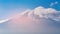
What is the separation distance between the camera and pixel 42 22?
5.43ft

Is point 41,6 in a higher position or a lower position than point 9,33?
higher

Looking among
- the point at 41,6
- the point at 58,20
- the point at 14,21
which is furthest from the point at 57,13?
the point at 14,21

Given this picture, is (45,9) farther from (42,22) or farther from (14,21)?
(14,21)

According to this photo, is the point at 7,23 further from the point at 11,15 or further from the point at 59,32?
the point at 59,32

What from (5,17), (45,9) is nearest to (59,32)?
(45,9)

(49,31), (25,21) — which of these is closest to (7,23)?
(25,21)

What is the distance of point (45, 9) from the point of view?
1655mm

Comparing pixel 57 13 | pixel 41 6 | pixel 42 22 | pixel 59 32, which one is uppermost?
pixel 41 6

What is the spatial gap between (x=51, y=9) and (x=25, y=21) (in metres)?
0.39

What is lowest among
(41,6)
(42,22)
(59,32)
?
(59,32)

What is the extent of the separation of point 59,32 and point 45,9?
0.37m

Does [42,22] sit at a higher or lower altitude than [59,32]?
higher

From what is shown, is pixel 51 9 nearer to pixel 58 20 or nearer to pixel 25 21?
pixel 58 20

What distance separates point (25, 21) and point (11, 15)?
212mm
